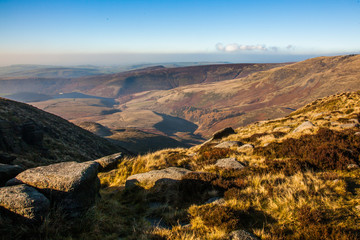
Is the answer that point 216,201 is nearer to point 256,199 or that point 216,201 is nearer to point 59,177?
point 256,199

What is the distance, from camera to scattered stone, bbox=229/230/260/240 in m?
4.79

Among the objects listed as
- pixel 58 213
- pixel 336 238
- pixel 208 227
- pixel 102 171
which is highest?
pixel 58 213

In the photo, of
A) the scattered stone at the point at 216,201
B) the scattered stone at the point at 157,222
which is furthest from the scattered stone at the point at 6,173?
the scattered stone at the point at 216,201

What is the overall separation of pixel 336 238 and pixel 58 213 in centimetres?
654

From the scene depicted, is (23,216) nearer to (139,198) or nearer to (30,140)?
(139,198)

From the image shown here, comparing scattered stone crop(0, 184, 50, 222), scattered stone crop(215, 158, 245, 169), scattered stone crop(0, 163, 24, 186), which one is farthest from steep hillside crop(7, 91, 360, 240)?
scattered stone crop(0, 163, 24, 186)

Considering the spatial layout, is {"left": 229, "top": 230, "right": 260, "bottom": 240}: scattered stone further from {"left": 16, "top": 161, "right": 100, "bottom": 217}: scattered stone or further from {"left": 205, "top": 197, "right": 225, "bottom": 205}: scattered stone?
{"left": 16, "top": 161, "right": 100, "bottom": 217}: scattered stone

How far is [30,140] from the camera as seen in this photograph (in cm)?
2856

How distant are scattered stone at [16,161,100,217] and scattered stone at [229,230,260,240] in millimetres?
4088

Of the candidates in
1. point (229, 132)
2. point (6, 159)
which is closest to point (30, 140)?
point (6, 159)

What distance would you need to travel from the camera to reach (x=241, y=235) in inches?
192

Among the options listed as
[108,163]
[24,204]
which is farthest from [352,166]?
[108,163]

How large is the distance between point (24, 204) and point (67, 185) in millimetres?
1057

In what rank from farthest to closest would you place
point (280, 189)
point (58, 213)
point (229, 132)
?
point (229, 132), point (280, 189), point (58, 213)
